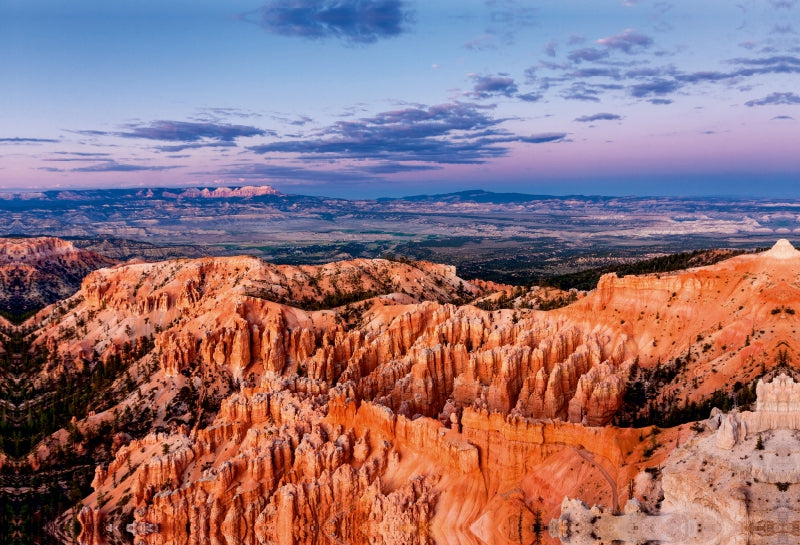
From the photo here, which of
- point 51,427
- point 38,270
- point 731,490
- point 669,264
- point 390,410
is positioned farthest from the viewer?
point 38,270

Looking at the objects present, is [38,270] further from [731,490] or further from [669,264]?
[731,490]

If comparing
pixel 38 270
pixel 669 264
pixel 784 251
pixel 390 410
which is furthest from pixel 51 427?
pixel 38 270

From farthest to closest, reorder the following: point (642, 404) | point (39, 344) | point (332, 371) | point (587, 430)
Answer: point (39, 344), point (332, 371), point (642, 404), point (587, 430)

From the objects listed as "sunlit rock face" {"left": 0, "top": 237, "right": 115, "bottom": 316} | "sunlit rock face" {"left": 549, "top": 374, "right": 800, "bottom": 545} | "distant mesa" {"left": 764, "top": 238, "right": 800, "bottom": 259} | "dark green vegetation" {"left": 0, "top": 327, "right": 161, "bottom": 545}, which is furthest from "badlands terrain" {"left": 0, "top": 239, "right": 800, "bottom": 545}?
"sunlit rock face" {"left": 0, "top": 237, "right": 115, "bottom": 316}

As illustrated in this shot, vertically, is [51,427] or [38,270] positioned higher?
[38,270]

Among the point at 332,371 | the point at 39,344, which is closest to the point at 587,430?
the point at 332,371

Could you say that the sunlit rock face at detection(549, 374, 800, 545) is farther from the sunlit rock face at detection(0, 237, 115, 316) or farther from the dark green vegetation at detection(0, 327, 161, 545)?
the sunlit rock face at detection(0, 237, 115, 316)

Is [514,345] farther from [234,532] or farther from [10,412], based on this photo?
[10,412]
